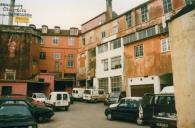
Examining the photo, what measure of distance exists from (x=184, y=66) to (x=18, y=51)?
36.7 meters

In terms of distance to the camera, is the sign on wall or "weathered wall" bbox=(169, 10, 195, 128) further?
the sign on wall

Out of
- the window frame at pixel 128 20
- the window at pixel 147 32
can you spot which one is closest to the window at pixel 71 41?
the window frame at pixel 128 20

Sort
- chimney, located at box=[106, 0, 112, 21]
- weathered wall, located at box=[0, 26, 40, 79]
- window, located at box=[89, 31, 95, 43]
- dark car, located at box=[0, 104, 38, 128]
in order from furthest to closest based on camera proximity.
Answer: chimney, located at box=[106, 0, 112, 21] < window, located at box=[89, 31, 95, 43] < weathered wall, located at box=[0, 26, 40, 79] < dark car, located at box=[0, 104, 38, 128]

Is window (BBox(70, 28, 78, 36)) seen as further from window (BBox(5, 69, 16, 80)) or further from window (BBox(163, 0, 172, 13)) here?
window (BBox(163, 0, 172, 13))

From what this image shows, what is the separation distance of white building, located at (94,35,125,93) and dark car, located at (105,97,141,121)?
1774cm

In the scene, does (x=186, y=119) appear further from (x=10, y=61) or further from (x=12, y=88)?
(x=10, y=61)

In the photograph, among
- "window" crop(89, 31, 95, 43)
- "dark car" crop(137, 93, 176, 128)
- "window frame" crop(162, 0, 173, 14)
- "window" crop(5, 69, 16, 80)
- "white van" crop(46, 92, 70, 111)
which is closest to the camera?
"dark car" crop(137, 93, 176, 128)

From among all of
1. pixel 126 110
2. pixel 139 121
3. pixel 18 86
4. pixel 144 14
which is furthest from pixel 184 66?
pixel 18 86

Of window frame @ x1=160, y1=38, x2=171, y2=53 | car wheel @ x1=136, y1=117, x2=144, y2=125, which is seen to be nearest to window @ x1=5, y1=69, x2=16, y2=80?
window frame @ x1=160, y1=38, x2=171, y2=53

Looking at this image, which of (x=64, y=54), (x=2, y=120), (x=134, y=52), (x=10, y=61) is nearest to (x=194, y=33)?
(x=2, y=120)

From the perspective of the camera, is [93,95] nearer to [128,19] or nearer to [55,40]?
[128,19]

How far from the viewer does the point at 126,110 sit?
16047 mm

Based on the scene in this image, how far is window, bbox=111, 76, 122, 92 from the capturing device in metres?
36.1

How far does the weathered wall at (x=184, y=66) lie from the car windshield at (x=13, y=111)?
645cm
